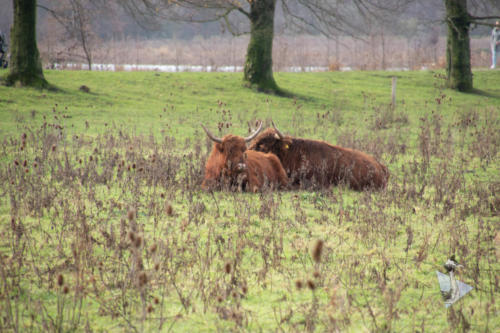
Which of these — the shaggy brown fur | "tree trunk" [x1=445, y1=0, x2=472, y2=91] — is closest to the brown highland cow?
the shaggy brown fur

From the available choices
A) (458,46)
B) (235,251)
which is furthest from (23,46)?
(458,46)

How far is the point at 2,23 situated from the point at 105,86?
2832 cm

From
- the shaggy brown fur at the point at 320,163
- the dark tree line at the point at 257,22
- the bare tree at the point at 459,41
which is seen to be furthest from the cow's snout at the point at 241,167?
the bare tree at the point at 459,41

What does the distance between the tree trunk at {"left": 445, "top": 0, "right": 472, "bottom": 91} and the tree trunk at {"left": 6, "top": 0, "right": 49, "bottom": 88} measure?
673 inches

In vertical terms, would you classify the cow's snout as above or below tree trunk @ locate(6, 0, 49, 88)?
below

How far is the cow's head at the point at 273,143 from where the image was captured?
8.37m

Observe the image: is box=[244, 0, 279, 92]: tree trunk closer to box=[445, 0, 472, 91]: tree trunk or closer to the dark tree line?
the dark tree line

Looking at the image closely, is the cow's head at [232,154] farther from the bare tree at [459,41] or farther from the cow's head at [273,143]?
the bare tree at [459,41]

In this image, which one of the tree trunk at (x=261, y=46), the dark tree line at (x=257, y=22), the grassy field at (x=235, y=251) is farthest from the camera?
the tree trunk at (x=261, y=46)

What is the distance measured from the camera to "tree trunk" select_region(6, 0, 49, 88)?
1698 cm

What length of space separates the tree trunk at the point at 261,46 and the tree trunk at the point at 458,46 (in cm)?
811

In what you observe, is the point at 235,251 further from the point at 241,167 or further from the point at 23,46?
the point at 23,46

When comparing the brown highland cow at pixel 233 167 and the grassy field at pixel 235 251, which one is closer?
the grassy field at pixel 235 251

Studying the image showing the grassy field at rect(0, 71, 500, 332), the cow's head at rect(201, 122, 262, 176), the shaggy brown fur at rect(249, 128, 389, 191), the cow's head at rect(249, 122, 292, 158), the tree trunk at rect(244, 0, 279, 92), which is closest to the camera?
the grassy field at rect(0, 71, 500, 332)
